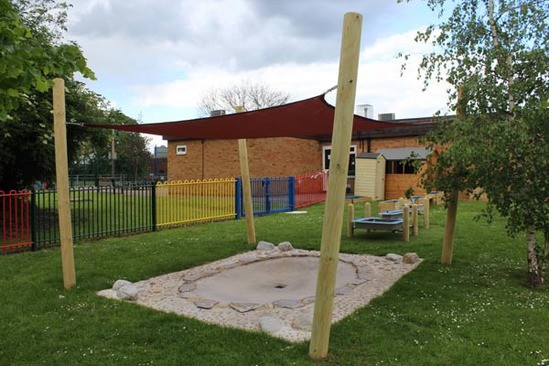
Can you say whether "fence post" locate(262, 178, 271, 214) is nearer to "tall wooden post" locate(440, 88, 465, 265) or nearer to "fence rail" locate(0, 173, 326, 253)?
"fence rail" locate(0, 173, 326, 253)

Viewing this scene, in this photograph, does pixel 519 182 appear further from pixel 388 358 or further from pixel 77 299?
pixel 77 299

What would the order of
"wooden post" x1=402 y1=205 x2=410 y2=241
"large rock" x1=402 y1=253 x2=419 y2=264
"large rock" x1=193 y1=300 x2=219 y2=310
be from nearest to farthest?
1. "large rock" x1=193 y1=300 x2=219 y2=310
2. "large rock" x1=402 y1=253 x2=419 y2=264
3. "wooden post" x1=402 y1=205 x2=410 y2=241

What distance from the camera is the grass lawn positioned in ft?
10.8

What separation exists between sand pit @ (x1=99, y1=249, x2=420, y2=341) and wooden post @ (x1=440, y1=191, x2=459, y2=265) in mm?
468

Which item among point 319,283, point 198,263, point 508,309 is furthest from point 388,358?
point 198,263

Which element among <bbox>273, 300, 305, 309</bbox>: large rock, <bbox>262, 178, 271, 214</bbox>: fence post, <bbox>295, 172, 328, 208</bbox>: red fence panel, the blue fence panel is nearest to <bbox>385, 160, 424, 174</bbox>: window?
<bbox>295, 172, 328, 208</bbox>: red fence panel

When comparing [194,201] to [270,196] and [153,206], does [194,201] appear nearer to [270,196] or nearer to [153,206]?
[153,206]

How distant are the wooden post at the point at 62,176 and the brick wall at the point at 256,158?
15.9 metres

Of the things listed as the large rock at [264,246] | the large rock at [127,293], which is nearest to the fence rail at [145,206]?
the large rock at [264,246]

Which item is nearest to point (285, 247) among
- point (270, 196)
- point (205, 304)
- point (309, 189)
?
point (205, 304)

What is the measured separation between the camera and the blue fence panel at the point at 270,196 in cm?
1362

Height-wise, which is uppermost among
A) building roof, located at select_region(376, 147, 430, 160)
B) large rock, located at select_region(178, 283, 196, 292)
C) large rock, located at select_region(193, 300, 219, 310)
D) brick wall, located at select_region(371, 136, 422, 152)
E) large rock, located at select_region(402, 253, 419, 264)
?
brick wall, located at select_region(371, 136, 422, 152)

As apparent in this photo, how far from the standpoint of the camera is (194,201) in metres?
12.1

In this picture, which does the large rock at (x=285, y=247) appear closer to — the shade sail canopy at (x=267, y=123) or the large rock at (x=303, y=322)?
the shade sail canopy at (x=267, y=123)
